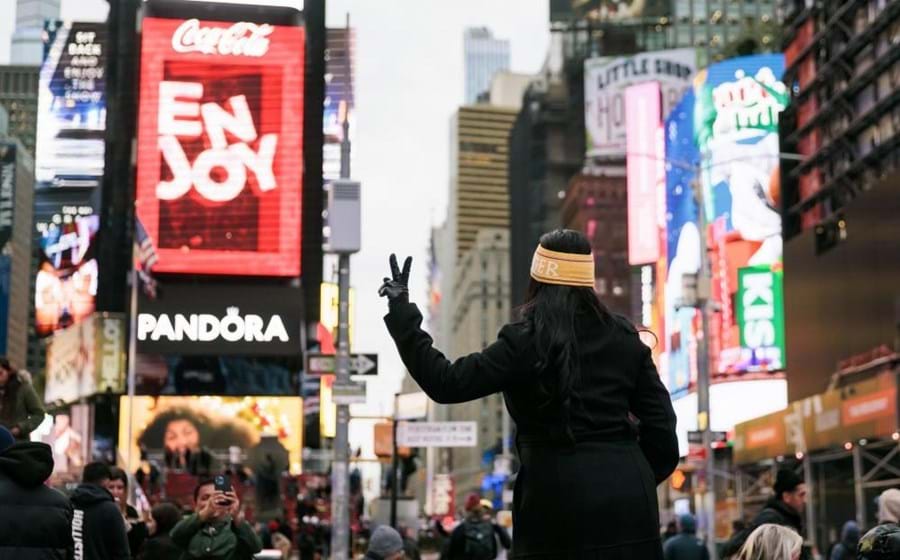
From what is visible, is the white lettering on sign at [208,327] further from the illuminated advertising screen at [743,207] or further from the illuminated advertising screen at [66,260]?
the illuminated advertising screen at [743,207]

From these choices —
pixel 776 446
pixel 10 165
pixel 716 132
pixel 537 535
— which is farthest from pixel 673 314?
pixel 537 535

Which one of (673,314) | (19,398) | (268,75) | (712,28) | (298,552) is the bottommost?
(298,552)

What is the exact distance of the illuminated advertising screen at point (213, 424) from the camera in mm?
57031

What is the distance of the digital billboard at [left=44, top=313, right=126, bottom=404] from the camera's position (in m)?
59.2

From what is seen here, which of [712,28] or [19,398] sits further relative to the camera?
[712,28]

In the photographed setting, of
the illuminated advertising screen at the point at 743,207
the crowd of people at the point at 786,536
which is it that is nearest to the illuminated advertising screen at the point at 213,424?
the illuminated advertising screen at the point at 743,207

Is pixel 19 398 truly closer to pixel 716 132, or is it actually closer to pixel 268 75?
pixel 268 75

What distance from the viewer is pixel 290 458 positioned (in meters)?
57.3

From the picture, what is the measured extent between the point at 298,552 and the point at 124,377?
31.0 meters

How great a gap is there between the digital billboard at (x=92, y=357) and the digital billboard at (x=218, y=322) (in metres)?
3.38

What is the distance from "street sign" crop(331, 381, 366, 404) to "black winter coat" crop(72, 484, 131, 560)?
12667 mm

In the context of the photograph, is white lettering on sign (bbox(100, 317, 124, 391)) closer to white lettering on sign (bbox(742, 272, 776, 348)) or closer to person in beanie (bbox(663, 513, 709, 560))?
white lettering on sign (bbox(742, 272, 776, 348))

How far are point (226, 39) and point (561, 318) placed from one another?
54368 mm

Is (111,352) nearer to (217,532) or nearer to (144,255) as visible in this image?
(144,255)
